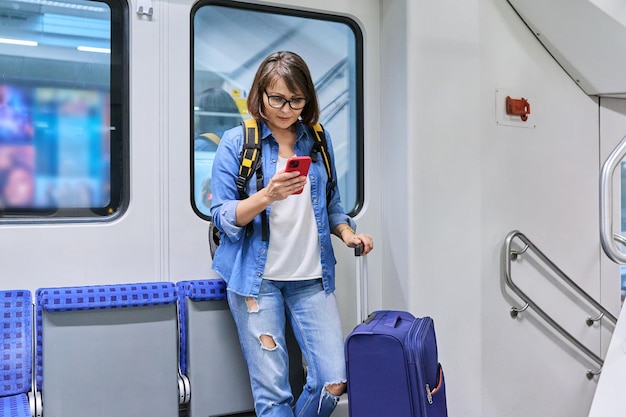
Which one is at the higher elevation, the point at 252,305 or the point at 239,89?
the point at 239,89

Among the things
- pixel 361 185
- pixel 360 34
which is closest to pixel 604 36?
pixel 360 34

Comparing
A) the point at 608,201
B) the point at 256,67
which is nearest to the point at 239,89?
the point at 256,67

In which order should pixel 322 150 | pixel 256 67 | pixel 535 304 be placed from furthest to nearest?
1. pixel 535 304
2. pixel 256 67
3. pixel 322 150

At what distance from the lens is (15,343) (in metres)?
2.43

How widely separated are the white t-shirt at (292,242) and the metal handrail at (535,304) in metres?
1.41

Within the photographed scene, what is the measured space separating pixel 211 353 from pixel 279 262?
1.67 feet

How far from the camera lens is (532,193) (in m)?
3.73

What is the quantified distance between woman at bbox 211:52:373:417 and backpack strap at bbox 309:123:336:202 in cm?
11

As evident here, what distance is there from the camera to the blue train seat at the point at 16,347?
7.81 feet

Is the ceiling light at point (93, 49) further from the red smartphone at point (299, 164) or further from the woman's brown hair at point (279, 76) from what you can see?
the red smartphone at point (299, 164)

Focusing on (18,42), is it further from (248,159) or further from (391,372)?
(391,372)

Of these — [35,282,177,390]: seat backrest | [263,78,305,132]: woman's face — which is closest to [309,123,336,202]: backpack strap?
[263,78,305,132]: woman's face

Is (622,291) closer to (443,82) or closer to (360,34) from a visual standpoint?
(443,82)

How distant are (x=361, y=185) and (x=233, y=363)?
1223 millimetres
